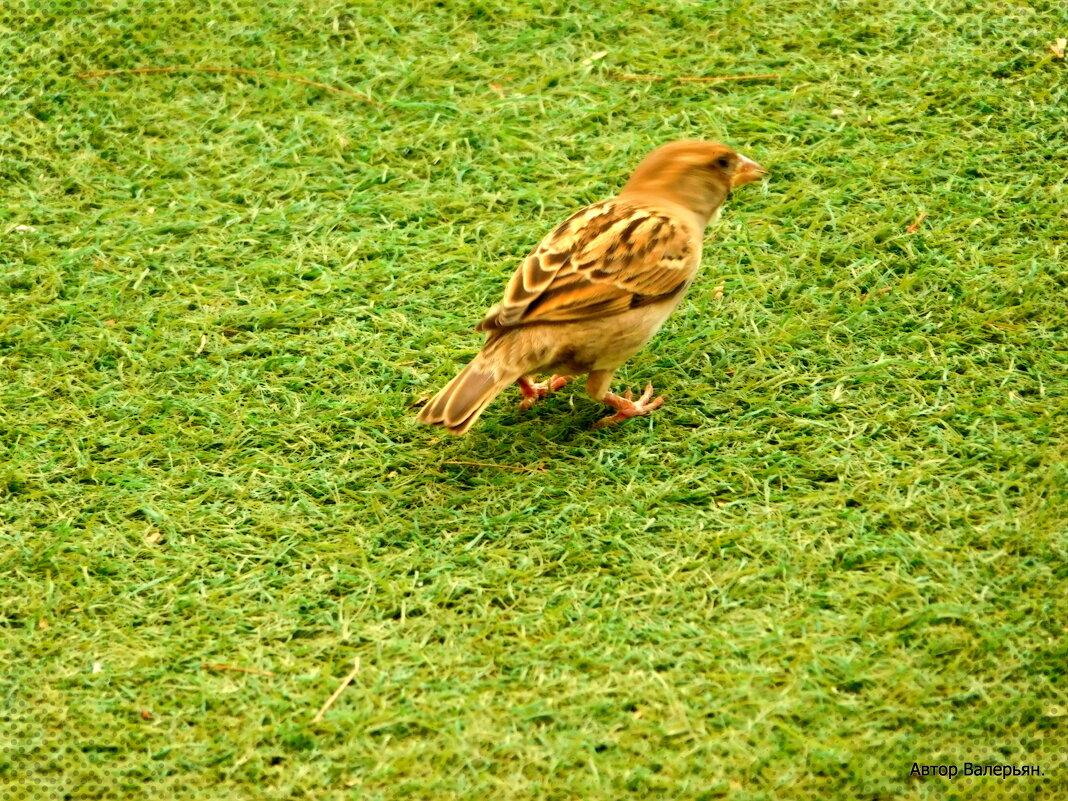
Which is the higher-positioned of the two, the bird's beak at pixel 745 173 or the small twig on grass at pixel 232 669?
the bird's beak at pixel 745 173

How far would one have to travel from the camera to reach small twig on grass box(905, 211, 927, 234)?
19.2ft

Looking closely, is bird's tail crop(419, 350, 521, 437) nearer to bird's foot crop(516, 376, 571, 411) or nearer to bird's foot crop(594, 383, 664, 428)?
bird's foot crop(516, 376, 571, 411)

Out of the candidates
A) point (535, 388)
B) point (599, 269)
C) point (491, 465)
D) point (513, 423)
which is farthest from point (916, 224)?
point (491, 465)

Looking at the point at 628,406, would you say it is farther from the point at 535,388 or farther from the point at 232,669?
the point at 232,669

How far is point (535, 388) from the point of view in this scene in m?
5.33

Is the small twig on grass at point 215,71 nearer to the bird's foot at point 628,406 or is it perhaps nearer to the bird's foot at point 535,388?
the bird's foot at point 535,388

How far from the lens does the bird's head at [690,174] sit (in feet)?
17.6

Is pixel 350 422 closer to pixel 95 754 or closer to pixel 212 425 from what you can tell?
pixel 212 425

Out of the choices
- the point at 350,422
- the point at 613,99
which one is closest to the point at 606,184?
the point at 613,99

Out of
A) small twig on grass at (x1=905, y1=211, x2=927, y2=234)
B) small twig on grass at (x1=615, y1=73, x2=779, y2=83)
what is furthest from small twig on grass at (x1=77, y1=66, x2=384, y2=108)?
small twig on grass at (x1=905, y1=211, x2=927, y2=234)

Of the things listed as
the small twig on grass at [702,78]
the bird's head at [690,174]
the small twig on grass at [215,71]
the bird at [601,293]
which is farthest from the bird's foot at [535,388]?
the small twig on grass at [215,71]

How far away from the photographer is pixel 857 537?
14.8 feet

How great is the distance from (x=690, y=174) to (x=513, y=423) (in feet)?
4.36

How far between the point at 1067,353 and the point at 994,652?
65.9 inches
